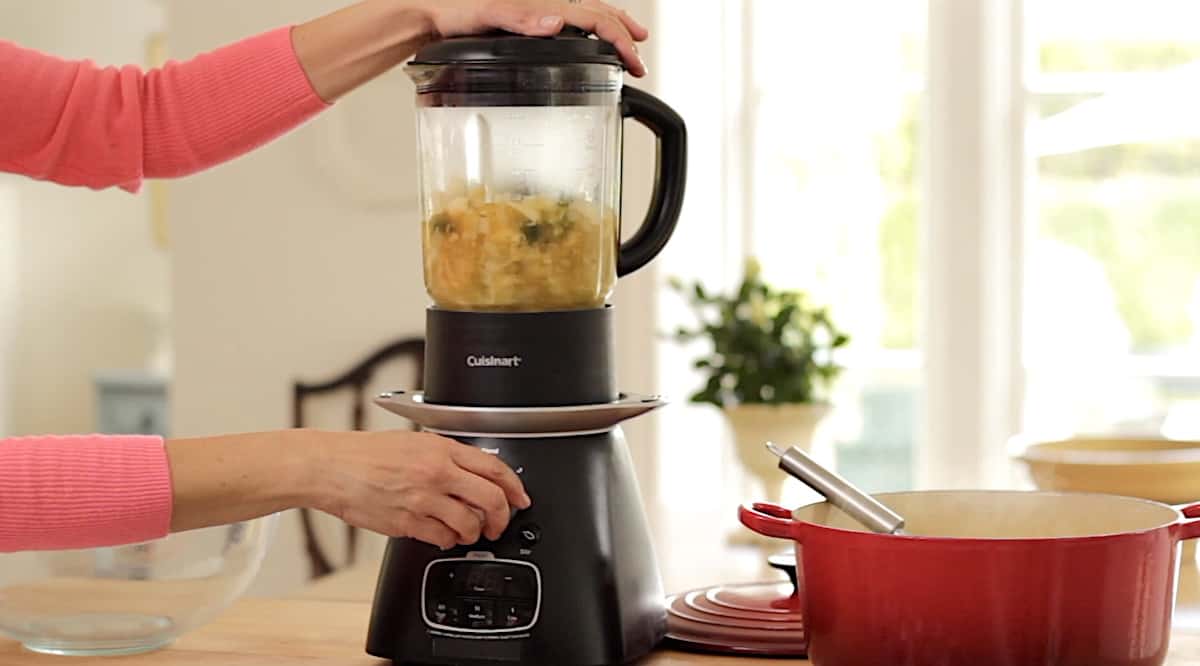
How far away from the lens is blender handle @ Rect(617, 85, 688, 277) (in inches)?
40.6

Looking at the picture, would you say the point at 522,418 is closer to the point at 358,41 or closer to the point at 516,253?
the point at 516,253

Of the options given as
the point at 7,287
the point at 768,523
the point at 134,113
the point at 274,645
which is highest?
the point at 134,113

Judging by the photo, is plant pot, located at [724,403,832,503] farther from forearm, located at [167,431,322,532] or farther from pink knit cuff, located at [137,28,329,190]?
forearm, located at [167,431,322,532]

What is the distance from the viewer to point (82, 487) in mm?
911

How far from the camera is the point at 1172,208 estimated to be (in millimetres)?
2674

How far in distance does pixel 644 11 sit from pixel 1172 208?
990mm

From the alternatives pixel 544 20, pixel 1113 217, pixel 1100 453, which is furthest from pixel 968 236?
pixel 544 20

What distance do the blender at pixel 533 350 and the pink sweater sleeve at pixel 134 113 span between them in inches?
9.8

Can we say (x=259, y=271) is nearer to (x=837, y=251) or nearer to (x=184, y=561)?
(x=837, y=251)

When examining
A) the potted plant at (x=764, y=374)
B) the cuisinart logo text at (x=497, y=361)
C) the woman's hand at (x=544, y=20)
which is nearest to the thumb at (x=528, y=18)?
the woman's hand at (x=544, y=20)

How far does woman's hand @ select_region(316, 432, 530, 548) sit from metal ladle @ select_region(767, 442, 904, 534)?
171 mm

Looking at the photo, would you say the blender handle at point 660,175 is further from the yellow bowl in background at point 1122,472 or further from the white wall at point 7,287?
the white wall at point 7,287

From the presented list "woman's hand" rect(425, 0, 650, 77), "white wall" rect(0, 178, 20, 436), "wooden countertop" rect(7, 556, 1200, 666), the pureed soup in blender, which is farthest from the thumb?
"white wall" rect(0, 178, 20, 436)

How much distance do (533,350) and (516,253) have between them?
2.7 inches
